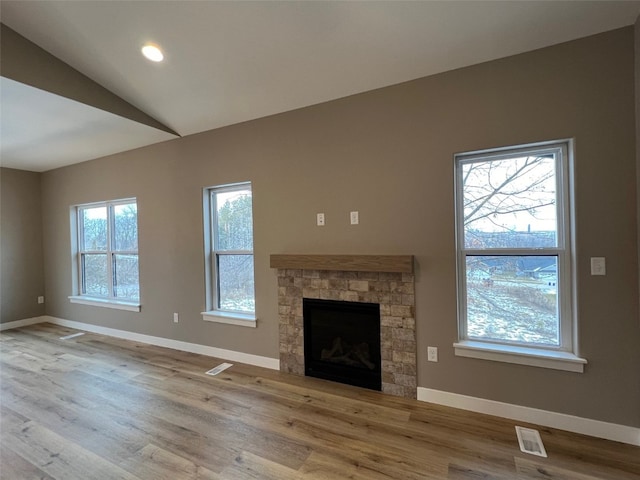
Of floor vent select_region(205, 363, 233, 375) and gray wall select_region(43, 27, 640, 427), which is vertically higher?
gray wall select_region(43, 27, 640, 427)

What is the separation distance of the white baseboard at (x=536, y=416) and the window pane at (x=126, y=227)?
4102 mm

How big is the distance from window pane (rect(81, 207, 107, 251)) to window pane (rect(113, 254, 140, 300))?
0.43 metres

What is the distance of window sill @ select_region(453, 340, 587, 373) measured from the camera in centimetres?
198

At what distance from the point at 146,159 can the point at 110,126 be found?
26.9 inches

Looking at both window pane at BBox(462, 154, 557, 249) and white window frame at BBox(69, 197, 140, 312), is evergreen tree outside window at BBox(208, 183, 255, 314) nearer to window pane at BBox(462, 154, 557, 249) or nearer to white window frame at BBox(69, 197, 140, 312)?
white window frame at BBox(69, 197, 140, 312)

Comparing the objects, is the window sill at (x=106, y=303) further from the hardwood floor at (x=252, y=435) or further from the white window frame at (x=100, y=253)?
the hardwood floor at (x=252, y=435)

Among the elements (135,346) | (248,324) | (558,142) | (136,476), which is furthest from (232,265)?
(558,142)

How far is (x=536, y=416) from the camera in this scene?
Result: 6.81ft

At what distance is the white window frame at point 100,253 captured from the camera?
4227mm

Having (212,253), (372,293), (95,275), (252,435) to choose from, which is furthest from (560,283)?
(95,275)

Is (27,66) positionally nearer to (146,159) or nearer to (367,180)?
(146,159)

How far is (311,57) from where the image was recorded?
2309 mm

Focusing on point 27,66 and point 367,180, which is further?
point 367,180

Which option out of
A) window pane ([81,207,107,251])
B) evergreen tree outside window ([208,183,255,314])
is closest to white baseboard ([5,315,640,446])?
evergreen tree outside window ([208,183,255,314])
